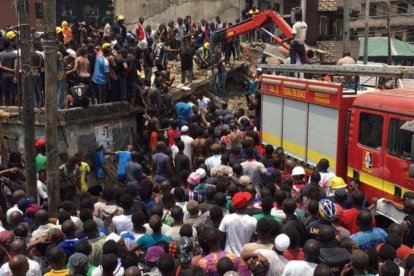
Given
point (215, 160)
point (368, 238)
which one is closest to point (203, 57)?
point (215, 160)

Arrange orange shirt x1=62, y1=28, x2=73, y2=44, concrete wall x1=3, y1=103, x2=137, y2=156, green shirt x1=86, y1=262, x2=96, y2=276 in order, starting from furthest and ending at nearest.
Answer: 1. orange shirt x1=62, y1=28, x2=73, y2=44
2. concrete wall x1=3, y1=103, x2=137, y2=156
3. green shirt x1=86, y1=262, x2=96, y2=276

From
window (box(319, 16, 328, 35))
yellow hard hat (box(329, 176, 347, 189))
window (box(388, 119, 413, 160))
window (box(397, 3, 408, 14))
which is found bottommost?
yellow hard hat (box(329, 176, 347, 189))

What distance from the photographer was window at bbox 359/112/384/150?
8562 millimetres

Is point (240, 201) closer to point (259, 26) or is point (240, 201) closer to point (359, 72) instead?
point (359, 72)

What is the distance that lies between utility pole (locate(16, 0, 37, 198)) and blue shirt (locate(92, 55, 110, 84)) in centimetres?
438

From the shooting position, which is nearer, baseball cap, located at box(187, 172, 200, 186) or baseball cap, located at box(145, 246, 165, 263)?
baseball cap, located at box(145, 246, 165, 263)

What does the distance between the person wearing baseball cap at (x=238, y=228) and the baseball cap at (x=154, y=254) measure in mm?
984

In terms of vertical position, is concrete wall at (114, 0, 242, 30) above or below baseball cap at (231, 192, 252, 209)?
above

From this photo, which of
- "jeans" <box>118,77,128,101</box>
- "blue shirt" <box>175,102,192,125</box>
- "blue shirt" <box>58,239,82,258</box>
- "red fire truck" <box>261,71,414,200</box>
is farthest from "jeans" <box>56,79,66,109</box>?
"blue shirt" <box>58,239,82,258</box>

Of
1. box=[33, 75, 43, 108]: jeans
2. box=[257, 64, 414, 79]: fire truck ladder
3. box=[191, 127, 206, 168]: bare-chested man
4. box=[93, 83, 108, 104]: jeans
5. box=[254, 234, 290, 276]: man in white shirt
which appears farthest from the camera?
box=[93, 83, 108, 104]: jeans

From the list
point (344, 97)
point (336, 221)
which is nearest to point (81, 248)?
point (336, 221)

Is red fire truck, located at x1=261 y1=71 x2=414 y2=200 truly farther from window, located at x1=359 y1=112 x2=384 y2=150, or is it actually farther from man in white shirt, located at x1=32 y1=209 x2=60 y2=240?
man in white shirt, located at x1=32 y1=209 x2=60 y2=240

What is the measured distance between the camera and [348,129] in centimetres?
949

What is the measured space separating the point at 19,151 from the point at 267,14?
28.4 ft
